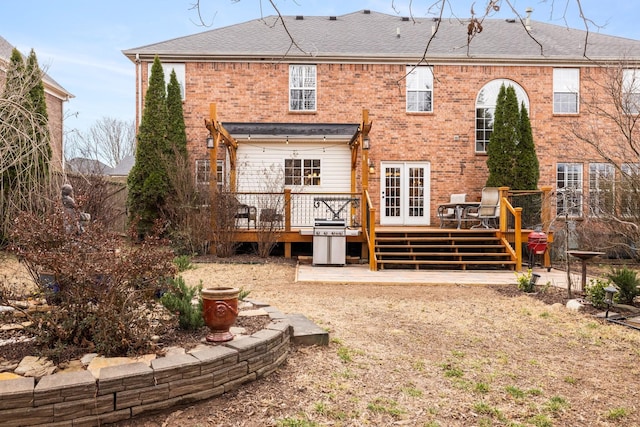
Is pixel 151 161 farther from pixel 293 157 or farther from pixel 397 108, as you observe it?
pixel 397 108

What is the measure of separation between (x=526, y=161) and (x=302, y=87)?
723cm

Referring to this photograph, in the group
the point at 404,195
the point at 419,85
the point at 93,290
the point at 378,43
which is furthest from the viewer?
the point at 378,43

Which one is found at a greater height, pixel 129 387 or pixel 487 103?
pixel 487 103

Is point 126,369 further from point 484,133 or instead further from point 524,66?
point 524,66

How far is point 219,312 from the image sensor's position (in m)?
3.56

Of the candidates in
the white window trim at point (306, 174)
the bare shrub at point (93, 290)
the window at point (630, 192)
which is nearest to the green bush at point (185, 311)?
the bare shrub at point (93, 290)

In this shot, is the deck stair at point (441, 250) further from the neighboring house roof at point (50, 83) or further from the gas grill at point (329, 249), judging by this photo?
the neighboring house roof at point (50, 83)

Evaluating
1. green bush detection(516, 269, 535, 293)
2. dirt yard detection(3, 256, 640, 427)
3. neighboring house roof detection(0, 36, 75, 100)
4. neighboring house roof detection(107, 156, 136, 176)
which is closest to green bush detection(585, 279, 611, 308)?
dirt yard detection(3, 256, 640, 427)

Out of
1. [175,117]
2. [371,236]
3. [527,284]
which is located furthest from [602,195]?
[175,117]

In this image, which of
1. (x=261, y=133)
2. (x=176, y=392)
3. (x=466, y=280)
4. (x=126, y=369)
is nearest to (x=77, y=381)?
(x=126, y=369)

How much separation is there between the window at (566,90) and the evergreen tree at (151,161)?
487 inches

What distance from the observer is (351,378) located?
3713mm

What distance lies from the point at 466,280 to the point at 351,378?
564 cm

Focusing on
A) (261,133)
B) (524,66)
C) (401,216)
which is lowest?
(401,216)
